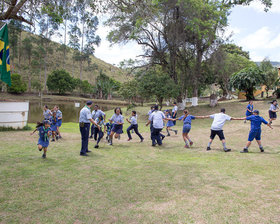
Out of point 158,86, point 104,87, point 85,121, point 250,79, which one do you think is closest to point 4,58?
point 85,121

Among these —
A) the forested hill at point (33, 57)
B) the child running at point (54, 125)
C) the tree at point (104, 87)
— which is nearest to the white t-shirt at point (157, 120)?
the child running at point (54, 125)

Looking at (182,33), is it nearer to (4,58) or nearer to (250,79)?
(250,79)

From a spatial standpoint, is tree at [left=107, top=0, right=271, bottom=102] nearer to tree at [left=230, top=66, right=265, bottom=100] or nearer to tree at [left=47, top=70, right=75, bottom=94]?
tree at [left=230, top=66, right=265, bottom=100]

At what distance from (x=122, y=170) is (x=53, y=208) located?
2546mm

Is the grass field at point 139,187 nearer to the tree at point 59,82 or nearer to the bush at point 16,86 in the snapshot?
the bush at point 16,86

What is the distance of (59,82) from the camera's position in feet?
214

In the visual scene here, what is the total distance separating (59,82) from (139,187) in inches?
2579

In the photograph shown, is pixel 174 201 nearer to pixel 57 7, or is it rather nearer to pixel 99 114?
pixel 57 7

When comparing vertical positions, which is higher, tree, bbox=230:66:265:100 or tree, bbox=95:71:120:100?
tree, bbox=95:71:120:100

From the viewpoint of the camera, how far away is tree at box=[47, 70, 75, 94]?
6550 centimetres

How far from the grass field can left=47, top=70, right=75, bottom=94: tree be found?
61.2 metres

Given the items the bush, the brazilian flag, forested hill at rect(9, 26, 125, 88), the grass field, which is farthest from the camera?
forested hill at rect(9, 26, 125, 88)

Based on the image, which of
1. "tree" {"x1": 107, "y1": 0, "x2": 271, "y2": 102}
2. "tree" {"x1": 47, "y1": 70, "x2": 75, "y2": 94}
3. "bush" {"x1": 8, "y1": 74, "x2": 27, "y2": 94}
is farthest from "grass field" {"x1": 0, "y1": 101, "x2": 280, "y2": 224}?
"tree" {"x1": 47, "y1": 70, "x2": 75, "y2": 94}

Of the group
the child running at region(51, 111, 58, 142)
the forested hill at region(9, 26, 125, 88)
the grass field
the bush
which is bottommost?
the grass field
